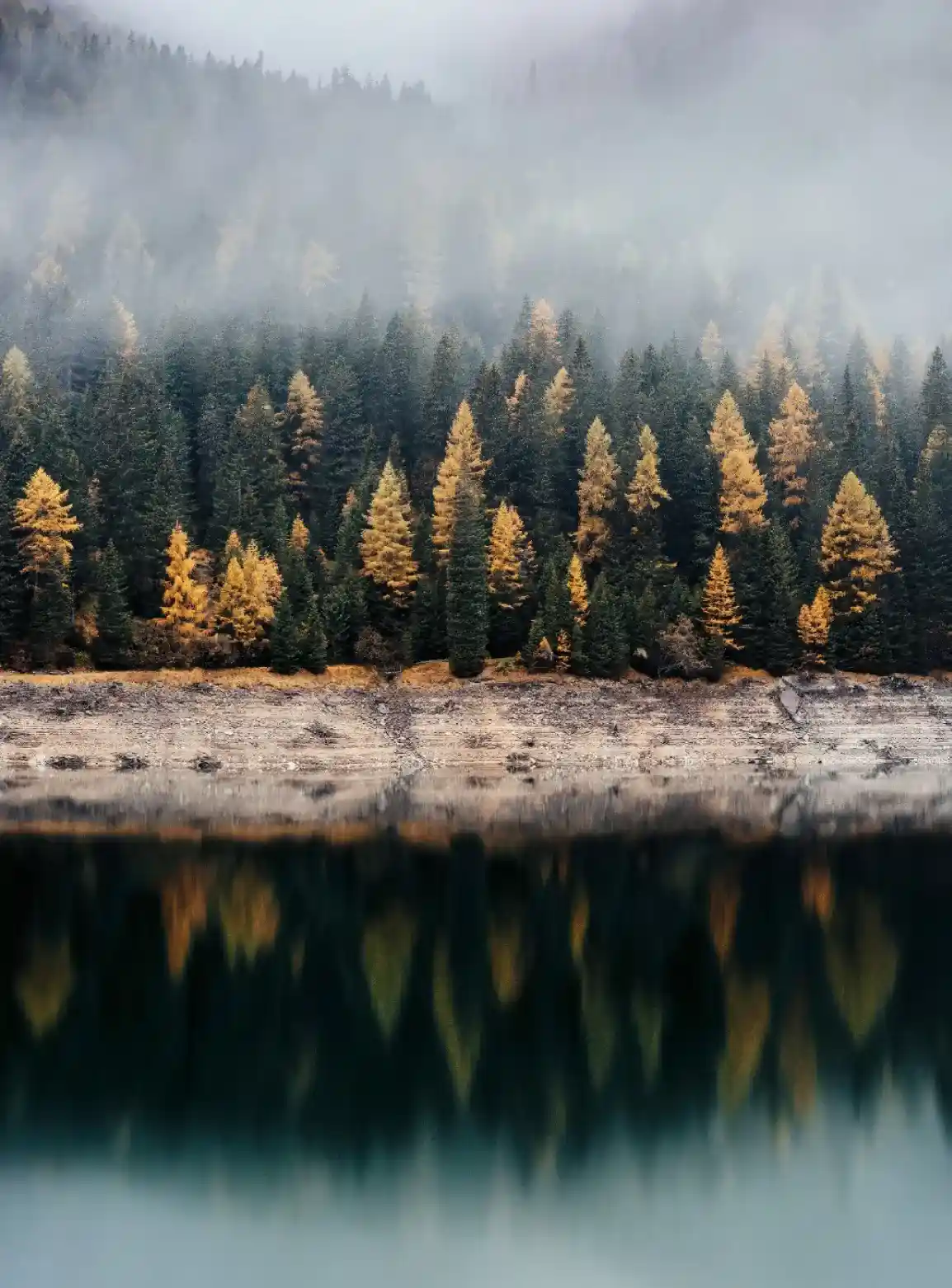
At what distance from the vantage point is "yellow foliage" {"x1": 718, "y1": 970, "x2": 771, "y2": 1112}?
22.1 meters

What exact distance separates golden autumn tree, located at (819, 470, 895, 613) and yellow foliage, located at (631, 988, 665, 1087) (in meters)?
57.8

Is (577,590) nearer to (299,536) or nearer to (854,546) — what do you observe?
(854,546)

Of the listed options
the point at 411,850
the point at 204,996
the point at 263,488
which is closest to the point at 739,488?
the point at 263,488

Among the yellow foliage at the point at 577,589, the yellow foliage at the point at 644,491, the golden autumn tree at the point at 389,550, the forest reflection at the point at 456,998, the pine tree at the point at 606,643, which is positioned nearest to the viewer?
the forest reflection at the point at 456,998

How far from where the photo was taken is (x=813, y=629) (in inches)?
3051

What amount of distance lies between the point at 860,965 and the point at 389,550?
5419 centimetres

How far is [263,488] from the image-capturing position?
90.1 m

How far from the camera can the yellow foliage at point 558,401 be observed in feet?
305

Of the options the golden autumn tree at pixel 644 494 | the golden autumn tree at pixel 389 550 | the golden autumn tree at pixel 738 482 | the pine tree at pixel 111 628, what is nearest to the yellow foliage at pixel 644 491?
the golden autumn tree at pixel 644 494

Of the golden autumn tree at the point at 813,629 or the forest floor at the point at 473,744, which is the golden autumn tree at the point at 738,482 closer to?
the golden autumn tree at the point at 813,629

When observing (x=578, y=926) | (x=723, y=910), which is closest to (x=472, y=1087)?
(x=578, y=926)

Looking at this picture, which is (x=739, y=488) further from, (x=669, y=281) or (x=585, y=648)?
(x=669, y=281)

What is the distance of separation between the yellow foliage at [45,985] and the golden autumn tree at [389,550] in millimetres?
50508

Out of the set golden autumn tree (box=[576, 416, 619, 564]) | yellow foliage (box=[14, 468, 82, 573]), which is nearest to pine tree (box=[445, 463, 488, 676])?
golden autumn tree (box=[576, 416, 619, 564])
